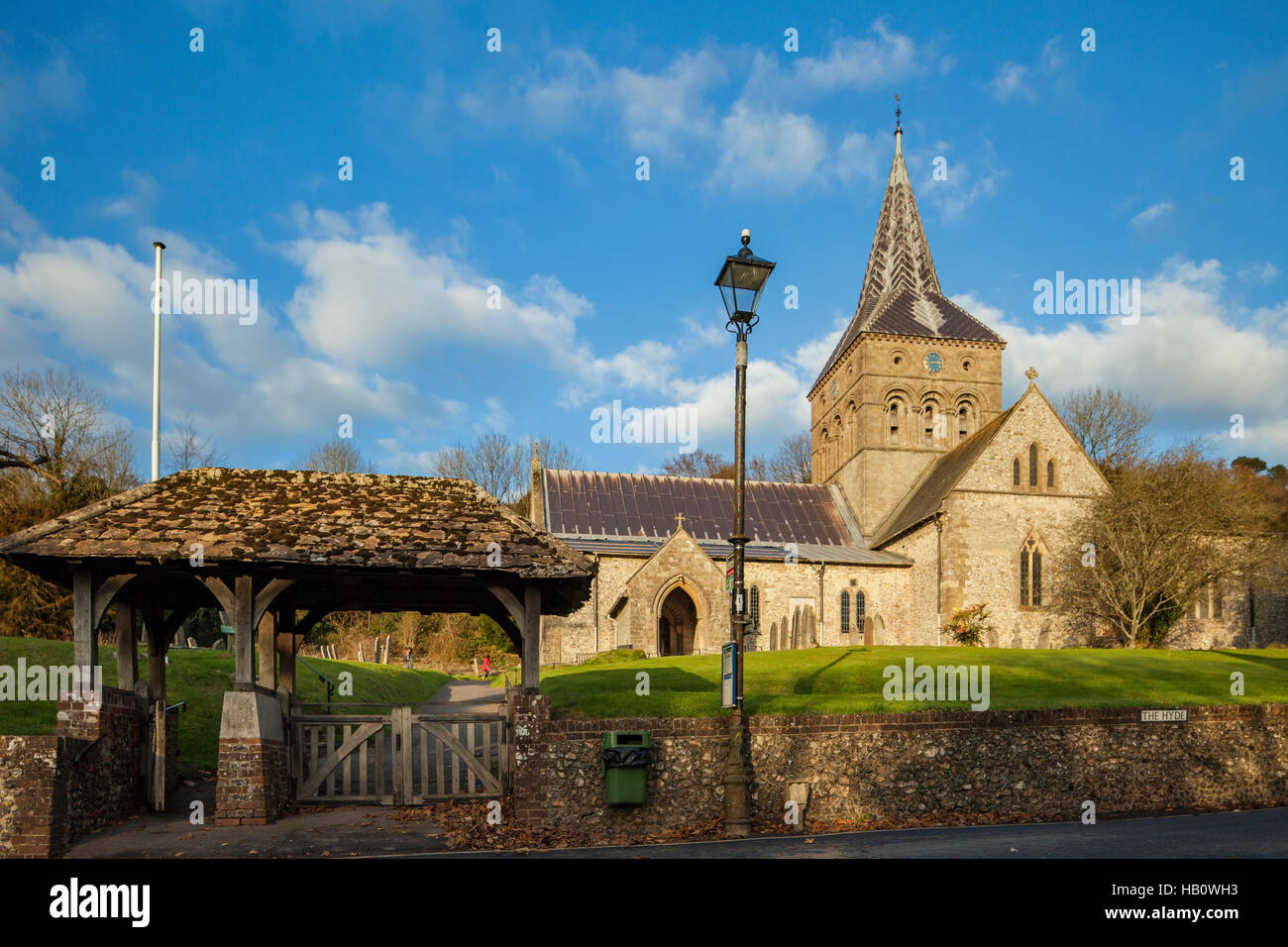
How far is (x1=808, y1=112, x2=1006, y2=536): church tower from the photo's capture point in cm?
4228

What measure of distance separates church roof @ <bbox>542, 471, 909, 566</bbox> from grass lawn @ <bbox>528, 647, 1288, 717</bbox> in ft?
27.6

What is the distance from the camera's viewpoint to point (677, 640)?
36.9m

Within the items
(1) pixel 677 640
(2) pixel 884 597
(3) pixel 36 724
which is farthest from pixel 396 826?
(2) pixel 884 597

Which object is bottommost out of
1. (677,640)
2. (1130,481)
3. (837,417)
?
(677,640)

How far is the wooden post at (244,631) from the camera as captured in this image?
436 inches

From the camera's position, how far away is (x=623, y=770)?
1100cm

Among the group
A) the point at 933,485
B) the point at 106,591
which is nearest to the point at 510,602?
the point at 106,591

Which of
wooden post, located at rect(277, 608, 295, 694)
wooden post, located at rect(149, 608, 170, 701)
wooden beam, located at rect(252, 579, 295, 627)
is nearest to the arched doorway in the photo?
wooden post, located at rect(277, 608, 295, 694)

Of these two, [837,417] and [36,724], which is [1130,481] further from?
[36,724]

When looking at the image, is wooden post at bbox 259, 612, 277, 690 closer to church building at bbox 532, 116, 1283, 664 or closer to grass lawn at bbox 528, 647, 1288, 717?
grass lawn at bbox 528, 647, 1288, 717

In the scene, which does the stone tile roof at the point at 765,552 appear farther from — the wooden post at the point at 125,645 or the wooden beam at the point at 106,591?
the wooden beam at the point at 106,591

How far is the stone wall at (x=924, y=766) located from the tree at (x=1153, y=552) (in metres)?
20.8

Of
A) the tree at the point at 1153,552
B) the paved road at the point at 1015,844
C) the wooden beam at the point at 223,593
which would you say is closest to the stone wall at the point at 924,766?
the paved road at the point at 1015,844
